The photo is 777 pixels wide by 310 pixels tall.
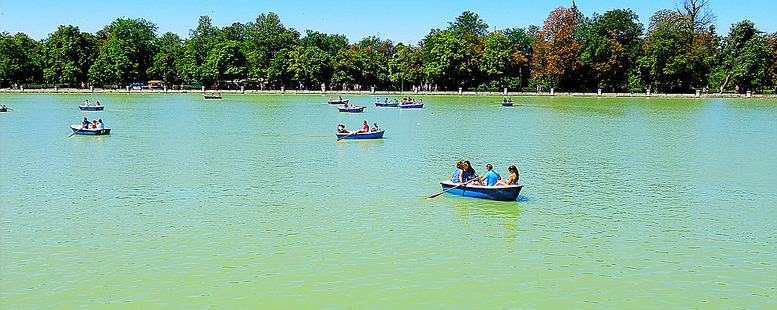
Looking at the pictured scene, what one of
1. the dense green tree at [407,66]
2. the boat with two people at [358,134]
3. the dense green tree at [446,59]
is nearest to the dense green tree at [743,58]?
the dense green tree at [446,59]

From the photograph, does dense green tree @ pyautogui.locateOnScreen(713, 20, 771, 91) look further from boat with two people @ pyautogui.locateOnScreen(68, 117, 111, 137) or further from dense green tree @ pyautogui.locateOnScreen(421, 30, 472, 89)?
boat with two people @ pyautogui.locateOnScreen(68, 117, 111, 137)

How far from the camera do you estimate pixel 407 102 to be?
200ft

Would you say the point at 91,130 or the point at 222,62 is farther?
the point at 222,62

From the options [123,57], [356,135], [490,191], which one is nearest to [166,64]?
[123,57]

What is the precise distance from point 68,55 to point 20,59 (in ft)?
21.3

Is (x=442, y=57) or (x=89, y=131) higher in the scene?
(x=442, y=57)

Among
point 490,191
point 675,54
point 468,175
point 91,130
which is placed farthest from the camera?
point 675,54

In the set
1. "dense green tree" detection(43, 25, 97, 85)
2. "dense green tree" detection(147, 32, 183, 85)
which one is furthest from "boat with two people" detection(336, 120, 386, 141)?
"dense green tree" detection(43, 25, 97, 85)

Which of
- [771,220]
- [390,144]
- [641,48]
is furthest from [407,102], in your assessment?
[771,220]

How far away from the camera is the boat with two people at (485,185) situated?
1617cm

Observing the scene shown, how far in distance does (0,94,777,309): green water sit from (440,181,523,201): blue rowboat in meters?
0.25

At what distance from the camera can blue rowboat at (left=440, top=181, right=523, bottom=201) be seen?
52.9ft

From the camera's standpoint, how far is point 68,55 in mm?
95125

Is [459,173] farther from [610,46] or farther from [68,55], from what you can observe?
[68,55]
